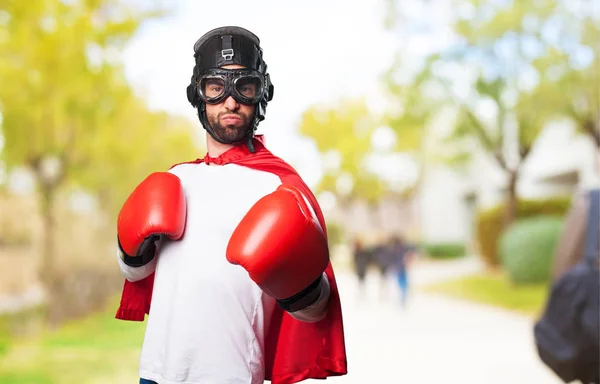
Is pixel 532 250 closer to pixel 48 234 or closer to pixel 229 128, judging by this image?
pixel 48 234

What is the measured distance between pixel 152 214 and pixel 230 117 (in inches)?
10.8

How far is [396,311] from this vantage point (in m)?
9.42

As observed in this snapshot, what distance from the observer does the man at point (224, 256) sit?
1.57 m

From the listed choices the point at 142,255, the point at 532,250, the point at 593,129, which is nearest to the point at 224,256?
the point at 142,255

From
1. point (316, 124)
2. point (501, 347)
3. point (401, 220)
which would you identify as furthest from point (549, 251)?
point (401, 220)

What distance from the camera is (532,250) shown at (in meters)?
10.6

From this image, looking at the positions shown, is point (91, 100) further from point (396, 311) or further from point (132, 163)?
point (396, 311)

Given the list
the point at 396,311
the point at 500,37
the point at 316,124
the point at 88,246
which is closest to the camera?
the point at 396,311

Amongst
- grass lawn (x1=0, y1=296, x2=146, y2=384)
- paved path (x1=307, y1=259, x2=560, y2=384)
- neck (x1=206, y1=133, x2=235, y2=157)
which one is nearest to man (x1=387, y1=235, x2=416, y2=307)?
paved path (x1=307, y1=259, x2=560, y2=384)

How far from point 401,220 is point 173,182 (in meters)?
29.1

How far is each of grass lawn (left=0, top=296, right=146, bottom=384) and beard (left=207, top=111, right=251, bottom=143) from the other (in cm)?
378

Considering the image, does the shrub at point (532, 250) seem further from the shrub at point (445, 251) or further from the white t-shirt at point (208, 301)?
the shrub at point (445, 251)

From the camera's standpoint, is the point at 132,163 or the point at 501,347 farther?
the point at 132,163

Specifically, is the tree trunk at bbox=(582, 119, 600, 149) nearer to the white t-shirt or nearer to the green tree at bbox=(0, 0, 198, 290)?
the green tree at bbox=(0, 0, 198, 290)
